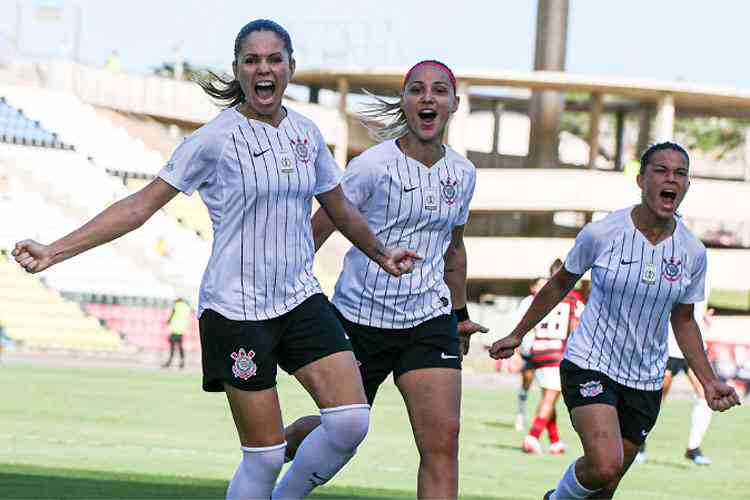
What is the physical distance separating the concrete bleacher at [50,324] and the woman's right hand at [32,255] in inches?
1190

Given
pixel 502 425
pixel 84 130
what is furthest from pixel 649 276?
pixel 84 130

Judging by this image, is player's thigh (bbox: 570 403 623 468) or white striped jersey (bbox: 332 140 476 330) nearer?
white striped jersey (bbox: 332 140 476 330)

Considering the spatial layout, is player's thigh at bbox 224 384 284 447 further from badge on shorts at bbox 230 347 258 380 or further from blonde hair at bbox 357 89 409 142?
blonde hair at bbox 357 89 409 142

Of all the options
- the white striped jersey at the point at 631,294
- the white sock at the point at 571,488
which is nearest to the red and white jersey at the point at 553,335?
the white sock at the point at 571,488

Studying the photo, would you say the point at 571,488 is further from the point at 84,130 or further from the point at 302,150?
the point at 84,130

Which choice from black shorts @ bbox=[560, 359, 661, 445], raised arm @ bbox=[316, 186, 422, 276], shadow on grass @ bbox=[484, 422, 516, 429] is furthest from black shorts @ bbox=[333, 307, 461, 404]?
shadow on grass @ bbox=[484, 422, 516, 429]

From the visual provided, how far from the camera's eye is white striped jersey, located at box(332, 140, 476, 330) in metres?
7.99

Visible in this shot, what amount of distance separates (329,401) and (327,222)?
1.17 metres

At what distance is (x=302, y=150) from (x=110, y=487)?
4.70m

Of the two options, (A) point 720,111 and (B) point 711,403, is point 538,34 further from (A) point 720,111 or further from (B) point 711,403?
(B) point 711,403

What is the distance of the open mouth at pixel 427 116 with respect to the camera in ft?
26.4

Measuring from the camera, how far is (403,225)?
8.00 m

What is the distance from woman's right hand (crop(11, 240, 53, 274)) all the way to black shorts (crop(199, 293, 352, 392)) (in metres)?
0.90

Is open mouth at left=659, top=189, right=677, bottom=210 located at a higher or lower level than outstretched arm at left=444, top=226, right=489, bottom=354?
higher
